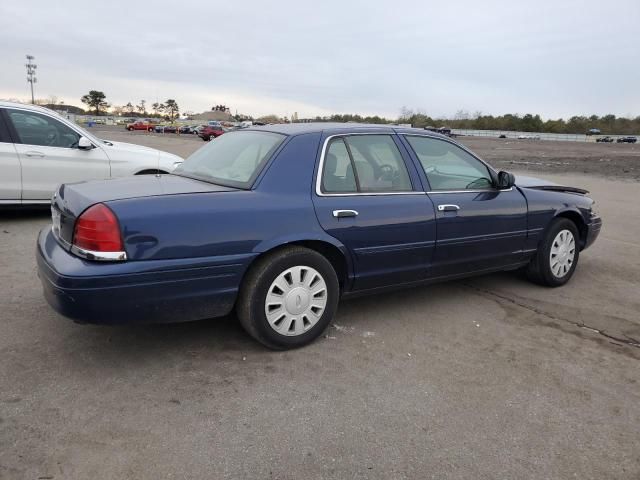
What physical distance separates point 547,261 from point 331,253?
2.48 meters

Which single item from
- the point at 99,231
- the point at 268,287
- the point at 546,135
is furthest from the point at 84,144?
the point at 546,135

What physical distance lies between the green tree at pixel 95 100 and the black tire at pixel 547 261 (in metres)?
138

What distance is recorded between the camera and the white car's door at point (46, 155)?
7.23 meters

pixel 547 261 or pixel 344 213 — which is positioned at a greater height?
pixel 344 213

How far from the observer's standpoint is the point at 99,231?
9.78 ft

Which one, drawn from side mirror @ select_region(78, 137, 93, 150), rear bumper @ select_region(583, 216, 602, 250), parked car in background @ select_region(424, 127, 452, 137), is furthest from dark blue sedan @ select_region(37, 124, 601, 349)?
side mirror @ select_region(78, 137, 93, 150)

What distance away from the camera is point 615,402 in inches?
121

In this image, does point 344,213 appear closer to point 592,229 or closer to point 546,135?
point 592,229

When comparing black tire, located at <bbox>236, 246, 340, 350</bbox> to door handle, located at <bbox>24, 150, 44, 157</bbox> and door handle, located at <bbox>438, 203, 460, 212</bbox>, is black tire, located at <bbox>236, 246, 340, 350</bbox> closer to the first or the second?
door handle, located at <bbox>438, 203, 460, 212</bbox>

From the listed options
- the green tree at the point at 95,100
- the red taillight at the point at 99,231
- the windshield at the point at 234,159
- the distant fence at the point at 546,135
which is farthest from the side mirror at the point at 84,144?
the green tree at the point at 95,100

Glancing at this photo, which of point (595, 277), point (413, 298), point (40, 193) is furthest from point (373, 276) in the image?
point (40, 193)

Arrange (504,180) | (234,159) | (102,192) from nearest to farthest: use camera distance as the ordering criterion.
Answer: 1. (102,192)
2. (234,159)
3. (504,180)

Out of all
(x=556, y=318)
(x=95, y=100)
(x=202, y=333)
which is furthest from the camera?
(x=95, y=100)

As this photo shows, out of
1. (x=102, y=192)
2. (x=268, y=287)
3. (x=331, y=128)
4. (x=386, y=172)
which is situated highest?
(x=331, y=128)
